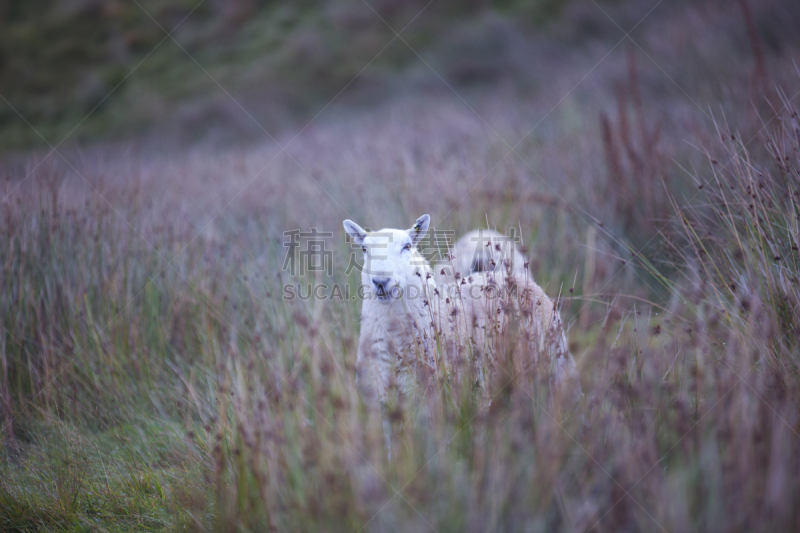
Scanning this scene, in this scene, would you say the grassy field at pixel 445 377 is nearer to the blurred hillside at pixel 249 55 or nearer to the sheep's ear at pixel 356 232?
the sheep's ear at pixel 356 232

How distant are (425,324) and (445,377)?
2.38 ft

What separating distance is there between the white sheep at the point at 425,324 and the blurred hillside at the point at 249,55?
10.6m

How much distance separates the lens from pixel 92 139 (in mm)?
17625

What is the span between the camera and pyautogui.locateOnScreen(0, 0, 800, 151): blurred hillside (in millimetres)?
15312

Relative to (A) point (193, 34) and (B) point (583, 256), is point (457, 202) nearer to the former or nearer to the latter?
(B) point (583, 256)

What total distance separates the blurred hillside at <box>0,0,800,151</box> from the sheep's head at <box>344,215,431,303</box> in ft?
34.0

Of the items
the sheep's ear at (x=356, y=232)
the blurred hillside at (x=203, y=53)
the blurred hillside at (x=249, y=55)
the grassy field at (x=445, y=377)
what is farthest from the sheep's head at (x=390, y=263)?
the blurred hillside at (x=203, y=53)

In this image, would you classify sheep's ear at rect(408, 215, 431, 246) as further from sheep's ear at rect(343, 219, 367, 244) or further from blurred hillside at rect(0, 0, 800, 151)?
blurred hillside at rect(0, 0, 800, 151)

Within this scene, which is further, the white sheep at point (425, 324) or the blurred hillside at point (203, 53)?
the blurred hillside at point (203, 53)

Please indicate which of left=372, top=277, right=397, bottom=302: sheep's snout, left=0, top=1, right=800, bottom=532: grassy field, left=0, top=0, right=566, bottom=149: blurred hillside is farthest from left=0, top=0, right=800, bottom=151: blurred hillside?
left=372, top=277, right=397, bottom=302: sheep's snout

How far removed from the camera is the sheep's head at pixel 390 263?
9.48ft

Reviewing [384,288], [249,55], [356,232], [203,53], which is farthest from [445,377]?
[203,53]

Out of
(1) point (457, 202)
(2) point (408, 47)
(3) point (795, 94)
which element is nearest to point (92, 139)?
(2) point (408, 47)

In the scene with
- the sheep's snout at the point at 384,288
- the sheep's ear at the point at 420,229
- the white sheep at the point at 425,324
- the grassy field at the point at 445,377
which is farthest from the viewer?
the sheep's ear at the point at 420,229
